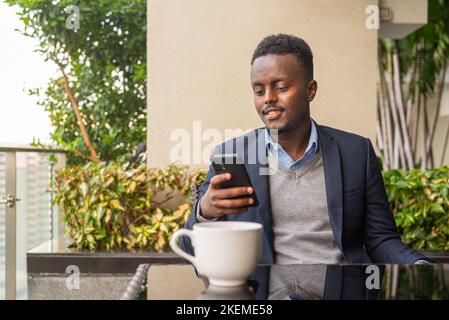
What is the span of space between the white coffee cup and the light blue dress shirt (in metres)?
0.76

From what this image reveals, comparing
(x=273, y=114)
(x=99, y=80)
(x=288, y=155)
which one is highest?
(x=99, y=80)

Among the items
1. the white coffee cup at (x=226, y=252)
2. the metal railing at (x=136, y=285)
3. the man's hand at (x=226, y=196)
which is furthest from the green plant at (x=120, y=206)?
the white coffee cup at (x=226, y=252)

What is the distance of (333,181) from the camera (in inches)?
58.0

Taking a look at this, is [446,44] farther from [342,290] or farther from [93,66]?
[342,290]

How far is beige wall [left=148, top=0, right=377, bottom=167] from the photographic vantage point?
10.6 ft

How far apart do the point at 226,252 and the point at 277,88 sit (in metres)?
0.81

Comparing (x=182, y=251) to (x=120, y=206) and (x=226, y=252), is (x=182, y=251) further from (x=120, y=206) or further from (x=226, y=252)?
(x=120, y=206)

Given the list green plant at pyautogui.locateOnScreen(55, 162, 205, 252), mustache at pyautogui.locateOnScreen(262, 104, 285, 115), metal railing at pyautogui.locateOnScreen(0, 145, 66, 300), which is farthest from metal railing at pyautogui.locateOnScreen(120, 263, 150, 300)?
metal railing at pyautogui.locateOnScreen(0, 145, 66, 300)

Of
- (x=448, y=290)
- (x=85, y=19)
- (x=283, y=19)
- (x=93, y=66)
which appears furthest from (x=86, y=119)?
(x=448, y=290)

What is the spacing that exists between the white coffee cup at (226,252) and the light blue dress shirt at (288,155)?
29.8 inches

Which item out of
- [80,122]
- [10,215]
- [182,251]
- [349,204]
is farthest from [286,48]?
[80,122]

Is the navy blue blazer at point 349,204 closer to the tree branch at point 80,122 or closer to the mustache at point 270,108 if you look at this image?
the mustache at point 270,108

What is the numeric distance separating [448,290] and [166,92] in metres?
2.57

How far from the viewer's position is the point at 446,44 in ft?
20.2
